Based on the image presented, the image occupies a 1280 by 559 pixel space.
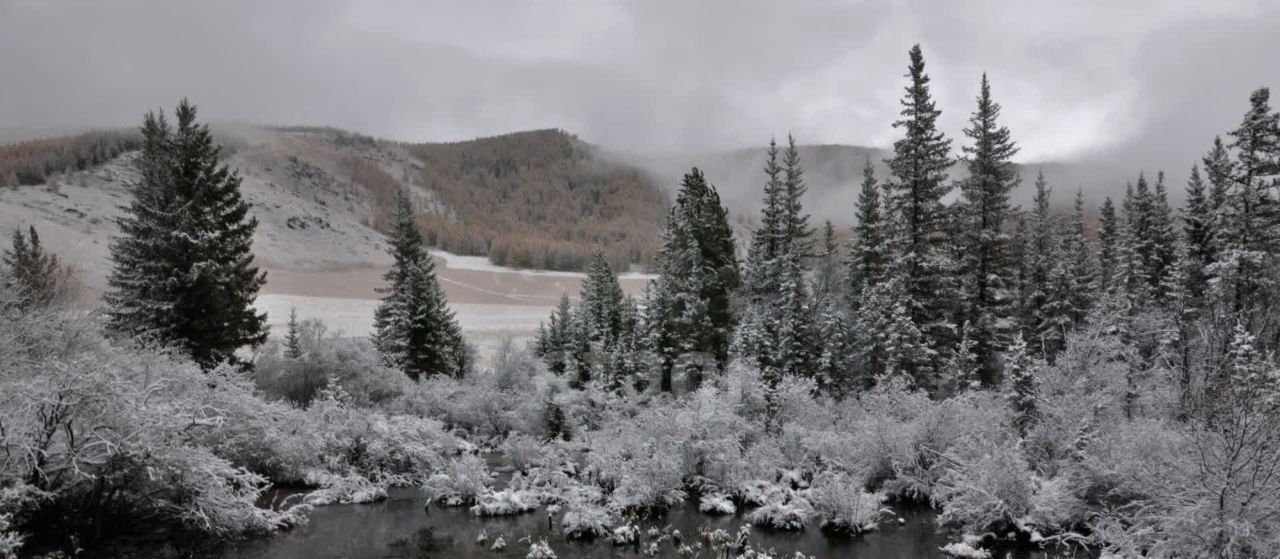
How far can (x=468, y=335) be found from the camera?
68250 mm

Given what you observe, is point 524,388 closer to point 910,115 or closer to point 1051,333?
point 910,115

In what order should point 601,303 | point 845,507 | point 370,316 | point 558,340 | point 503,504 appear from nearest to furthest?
point 845,507 → point 503,504 → point 601,303 → point 558,340 → point 370,316

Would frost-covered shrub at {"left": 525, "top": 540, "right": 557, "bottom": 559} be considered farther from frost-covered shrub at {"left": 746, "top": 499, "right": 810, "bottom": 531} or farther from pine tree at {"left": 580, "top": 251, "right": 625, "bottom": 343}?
pine tree at {"left": 580, "top": 251, "right": 625, "bottom": 343}

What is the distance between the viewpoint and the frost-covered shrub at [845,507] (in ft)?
56.1

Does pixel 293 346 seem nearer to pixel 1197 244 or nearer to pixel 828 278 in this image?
pixel 828 278

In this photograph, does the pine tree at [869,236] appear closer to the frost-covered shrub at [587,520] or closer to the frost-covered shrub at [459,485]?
the frost-covered shrub at [587,520]

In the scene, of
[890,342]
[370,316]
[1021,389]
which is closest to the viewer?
[1021,389]

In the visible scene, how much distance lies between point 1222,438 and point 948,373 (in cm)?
1752

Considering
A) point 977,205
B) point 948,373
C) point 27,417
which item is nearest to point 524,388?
point 948,373

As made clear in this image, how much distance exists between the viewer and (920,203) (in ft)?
94.1

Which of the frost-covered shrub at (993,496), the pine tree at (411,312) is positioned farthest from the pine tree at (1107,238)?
the pine tree at (411,312)

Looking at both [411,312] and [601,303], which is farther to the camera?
[601,303]

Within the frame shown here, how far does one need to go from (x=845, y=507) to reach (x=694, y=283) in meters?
20.3

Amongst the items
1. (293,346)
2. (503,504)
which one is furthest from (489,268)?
(503,504)
